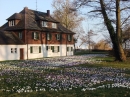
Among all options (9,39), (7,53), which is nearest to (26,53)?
(9,39)

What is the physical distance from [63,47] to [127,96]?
51.2 m

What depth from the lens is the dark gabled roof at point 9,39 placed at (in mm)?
43713

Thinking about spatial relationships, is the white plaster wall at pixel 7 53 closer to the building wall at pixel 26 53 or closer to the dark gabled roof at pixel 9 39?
the building wall at pixel 26 53

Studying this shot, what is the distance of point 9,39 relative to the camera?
45.6 metres

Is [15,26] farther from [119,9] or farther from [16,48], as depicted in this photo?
[119,9]

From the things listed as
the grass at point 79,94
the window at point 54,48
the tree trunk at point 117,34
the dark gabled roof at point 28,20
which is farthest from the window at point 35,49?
the grass at point 79,94

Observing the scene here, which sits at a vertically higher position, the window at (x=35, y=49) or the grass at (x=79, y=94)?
the window at (x=35, y=49)

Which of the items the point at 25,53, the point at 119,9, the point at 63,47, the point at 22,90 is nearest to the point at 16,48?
the point at 25,53

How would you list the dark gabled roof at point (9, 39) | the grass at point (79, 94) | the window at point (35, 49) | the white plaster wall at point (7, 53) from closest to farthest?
the grass at point (79, 94)
the white plaster wall at point (7, 53)
the dark gabled roof at point (9, 39)
the window at point (35, 49)

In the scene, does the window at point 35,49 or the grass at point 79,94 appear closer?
the grass at point 79,94

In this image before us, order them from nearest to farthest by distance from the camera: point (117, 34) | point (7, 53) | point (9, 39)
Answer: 1. point (117, 34)
2. point (7, 53)
3. point (9, 39)

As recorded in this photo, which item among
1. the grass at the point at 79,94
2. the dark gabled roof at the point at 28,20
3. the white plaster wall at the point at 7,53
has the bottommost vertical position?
the grass at the point at 79,94

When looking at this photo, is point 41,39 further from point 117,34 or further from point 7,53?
point 117,34

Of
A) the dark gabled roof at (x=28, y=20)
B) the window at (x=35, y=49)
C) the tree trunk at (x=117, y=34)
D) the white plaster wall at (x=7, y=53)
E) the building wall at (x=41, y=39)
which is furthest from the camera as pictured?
the window at (x=35, y=49)
